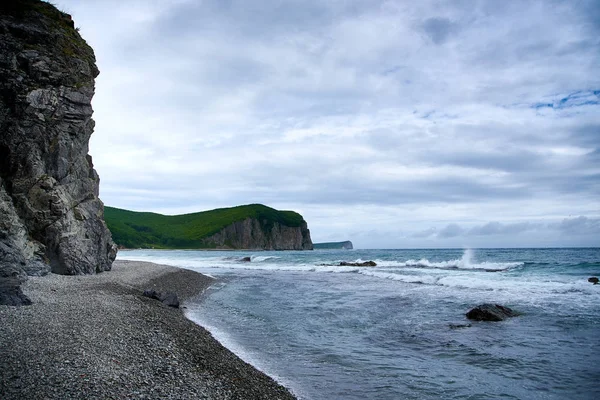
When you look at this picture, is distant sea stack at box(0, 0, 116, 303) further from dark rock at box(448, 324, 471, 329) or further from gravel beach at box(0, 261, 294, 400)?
dark rock at box(448, 324, 471, 329)

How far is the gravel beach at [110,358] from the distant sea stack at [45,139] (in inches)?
431

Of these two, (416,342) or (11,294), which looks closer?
(11,294)

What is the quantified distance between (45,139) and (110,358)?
74.0ft

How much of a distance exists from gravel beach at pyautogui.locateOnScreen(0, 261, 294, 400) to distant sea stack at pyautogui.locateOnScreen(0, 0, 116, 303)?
1095 centimetres

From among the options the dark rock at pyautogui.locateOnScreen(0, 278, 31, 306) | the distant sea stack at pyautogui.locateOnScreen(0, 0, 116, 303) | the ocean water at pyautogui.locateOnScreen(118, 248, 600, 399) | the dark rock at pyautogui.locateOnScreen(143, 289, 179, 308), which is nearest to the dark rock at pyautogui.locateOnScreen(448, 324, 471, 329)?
the ocean water at pyautogui.locateOnScreen(118, 248, 600, 399)

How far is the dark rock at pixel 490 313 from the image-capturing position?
1859 cm

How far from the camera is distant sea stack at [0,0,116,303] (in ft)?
79.9

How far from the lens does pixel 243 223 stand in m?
196

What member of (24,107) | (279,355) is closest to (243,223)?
(24,107)

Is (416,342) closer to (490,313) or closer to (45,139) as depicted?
(490,313)

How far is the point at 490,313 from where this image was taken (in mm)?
18625

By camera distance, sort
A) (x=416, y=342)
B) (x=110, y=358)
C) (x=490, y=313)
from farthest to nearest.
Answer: (x=490, y=313) → (x=416, y=342) → (x=110, y=358)

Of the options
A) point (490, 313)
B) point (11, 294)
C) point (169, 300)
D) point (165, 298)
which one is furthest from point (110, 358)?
point (490, 313)

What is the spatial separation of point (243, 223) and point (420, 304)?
578 feet
